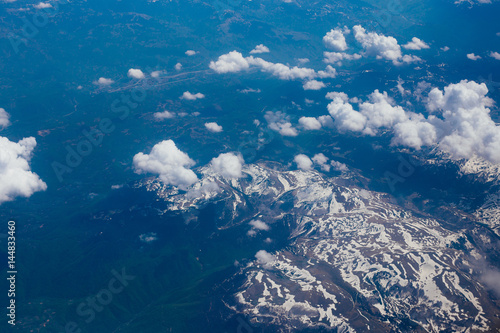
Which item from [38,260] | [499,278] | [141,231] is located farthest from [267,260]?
[38,260]

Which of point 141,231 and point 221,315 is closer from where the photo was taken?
point 221,315

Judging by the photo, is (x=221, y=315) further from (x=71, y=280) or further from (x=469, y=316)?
(x=469, y=316)

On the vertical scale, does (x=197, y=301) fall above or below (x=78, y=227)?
above

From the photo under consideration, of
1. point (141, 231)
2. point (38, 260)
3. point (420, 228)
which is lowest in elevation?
point (38, 260)

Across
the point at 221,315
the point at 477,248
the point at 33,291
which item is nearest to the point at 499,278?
the point at 477,248

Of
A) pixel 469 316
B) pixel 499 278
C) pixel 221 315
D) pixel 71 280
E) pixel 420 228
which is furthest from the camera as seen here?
pixel 420 228

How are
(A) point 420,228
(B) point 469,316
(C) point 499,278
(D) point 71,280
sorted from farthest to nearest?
(A) point 420,228 → (D) point 71,280 → (C) point 499,278 → (B) point 469,316

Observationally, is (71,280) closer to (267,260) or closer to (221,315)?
(221,315)
